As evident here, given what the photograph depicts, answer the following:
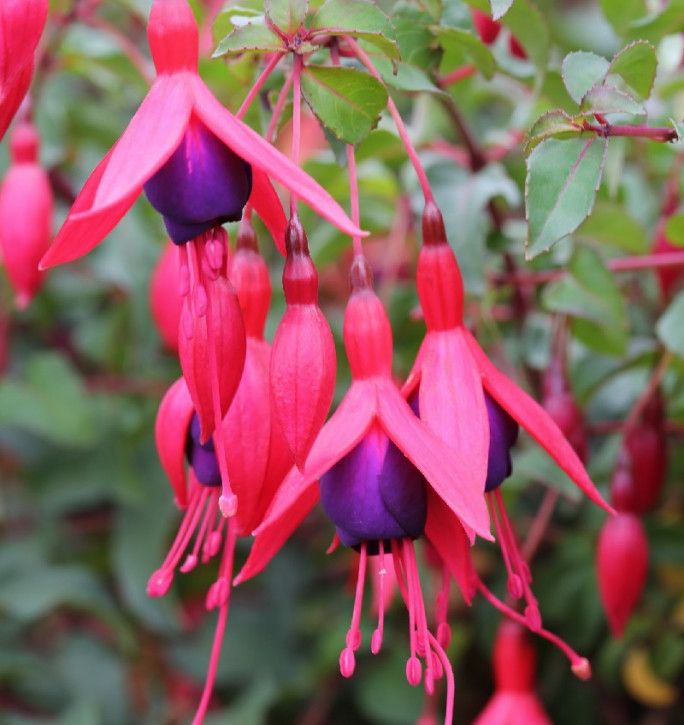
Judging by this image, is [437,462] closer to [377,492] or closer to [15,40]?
[377,492]

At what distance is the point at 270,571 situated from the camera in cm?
153

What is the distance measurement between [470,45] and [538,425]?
32 cm

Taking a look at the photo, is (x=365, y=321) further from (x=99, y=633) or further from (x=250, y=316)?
(x=99, y=633)

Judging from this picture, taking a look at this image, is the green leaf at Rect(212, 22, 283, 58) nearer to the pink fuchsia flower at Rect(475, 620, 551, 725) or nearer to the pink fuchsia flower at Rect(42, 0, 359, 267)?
the pink fuchsia flower at Rect(42, 0, 359, 267)

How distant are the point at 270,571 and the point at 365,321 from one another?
0.92m

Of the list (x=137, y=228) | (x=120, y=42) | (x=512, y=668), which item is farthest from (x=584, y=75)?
(x=137, y=228)

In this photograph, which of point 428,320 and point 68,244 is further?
point 428,320

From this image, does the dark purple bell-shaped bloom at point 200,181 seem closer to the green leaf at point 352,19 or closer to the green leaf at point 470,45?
the green leaf at point 352,19

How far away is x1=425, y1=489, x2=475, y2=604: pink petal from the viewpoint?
2.15ft

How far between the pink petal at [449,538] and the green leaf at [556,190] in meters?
0.16

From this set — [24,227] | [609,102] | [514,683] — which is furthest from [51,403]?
[609,102]

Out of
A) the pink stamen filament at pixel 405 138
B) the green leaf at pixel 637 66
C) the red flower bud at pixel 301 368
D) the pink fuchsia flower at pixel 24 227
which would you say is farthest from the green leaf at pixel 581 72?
the pink fuchsia flower at pixel 24 227

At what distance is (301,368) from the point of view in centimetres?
61

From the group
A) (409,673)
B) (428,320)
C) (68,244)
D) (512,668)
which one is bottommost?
(512,668)
